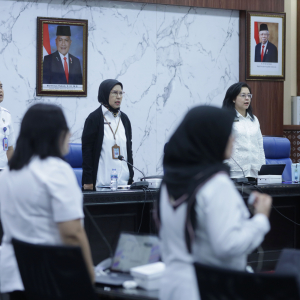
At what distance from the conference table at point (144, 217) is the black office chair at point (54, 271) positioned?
5.38 feet

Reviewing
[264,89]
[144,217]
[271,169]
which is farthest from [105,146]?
[264,89]

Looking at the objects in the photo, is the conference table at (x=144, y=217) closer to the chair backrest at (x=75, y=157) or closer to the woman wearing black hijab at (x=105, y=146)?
the woman wearing black hijab at (x=105, y=146)

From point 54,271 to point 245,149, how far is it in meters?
2.93

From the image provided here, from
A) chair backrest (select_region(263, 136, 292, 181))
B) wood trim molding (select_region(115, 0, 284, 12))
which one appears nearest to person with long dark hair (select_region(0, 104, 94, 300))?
chair backrest (select_region(263, 136, 292, 181))

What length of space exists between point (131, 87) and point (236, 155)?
1.98 m

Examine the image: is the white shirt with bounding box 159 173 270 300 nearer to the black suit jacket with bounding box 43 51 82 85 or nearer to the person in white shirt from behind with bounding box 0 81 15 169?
the person in white shirt from behind with bounding box 0 81 15 169

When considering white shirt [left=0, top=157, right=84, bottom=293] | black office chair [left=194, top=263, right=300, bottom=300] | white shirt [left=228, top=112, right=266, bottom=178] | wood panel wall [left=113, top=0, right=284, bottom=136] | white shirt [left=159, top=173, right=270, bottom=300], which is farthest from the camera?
wood panel wall [left=113, top=0, right=284, bottom=136]

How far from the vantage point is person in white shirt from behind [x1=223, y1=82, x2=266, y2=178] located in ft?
13.8

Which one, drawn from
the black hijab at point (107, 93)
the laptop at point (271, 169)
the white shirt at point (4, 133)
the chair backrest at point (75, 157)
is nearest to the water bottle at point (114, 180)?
the black hijab at point (107, 93)

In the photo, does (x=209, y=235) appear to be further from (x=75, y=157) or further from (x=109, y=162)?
(x=75, y=157)

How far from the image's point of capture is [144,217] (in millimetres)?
3680

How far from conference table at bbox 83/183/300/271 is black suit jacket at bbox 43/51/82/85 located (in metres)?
2.32

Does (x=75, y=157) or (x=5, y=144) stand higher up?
(x=5, y=144)

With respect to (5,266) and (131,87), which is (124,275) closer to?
(5,266)
